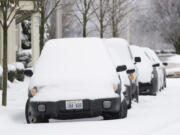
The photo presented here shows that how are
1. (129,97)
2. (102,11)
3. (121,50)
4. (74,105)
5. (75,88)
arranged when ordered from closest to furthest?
(74,105), (75,88), (129,97), (121,50), (102,11)

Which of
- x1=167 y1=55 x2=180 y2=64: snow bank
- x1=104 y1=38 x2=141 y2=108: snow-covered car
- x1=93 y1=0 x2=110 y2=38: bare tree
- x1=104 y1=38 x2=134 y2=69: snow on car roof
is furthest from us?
x1=167 y1=55 x2=180 y2=64: snow bank

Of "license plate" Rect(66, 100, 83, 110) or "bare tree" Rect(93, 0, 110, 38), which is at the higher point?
"bare tree" Rect(93, 0, 110, 38)

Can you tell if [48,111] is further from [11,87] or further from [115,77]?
[11,87]

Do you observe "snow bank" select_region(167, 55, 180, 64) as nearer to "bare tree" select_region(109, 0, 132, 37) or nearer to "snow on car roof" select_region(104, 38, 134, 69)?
"bare tree" select_region(109, 0, 132, 37)

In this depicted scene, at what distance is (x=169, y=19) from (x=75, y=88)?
54.5 metres

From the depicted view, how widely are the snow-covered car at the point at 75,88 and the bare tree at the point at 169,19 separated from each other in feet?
167

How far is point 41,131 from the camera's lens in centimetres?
812

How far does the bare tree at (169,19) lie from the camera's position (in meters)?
60.0

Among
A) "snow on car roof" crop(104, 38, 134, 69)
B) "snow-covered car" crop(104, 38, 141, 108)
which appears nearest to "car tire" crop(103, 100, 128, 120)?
"snow-covered car" crop(104, 38, 141, 108)

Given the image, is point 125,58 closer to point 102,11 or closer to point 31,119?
point 31,119

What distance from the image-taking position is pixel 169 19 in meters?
62.2

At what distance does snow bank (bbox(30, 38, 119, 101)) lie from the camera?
8.99 meters

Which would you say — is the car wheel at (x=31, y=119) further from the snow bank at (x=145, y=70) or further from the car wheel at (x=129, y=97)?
the snow bank at (x=145, y=70)

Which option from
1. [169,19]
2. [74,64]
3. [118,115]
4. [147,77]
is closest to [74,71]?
[74,64]
